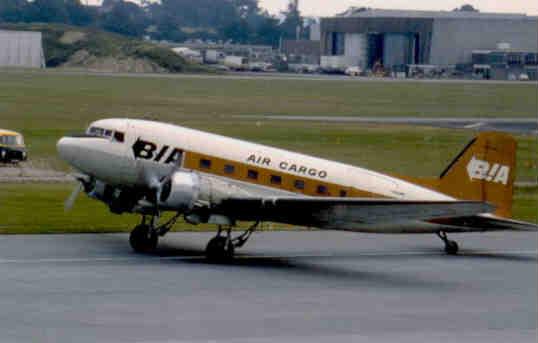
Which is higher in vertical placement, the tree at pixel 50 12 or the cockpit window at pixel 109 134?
the tree at pixel 50 12

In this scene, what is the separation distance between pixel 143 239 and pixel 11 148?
18.8 m

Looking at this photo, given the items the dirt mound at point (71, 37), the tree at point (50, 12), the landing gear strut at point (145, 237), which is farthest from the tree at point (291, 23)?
the landing gear strut at point (145, 237)

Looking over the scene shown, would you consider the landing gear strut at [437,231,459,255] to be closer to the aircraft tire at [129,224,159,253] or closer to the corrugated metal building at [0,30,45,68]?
the aircraft tire at [129,224,159,253]

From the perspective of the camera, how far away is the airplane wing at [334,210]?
23438 millimetres

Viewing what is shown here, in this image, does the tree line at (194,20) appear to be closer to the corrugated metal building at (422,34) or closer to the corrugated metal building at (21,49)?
the corrugated metal building at (422,34)

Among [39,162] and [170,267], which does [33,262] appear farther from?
[39,162]

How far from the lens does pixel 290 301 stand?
2077 cm

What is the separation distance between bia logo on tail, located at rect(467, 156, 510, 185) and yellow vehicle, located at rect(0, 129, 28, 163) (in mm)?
22194

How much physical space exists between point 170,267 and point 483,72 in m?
56.5

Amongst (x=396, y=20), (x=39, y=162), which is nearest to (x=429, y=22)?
(x=396, y=20)

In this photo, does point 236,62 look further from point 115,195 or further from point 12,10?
point 115,195

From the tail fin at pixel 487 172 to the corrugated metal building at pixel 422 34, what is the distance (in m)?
40.7

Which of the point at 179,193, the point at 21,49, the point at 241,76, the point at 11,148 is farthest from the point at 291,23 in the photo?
the point at 179,193

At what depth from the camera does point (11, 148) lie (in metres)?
43.0
